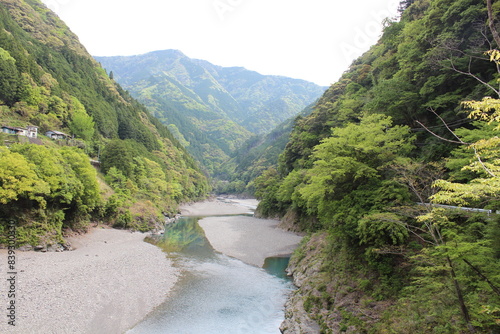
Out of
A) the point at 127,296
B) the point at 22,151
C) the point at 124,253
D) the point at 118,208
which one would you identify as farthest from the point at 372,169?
the point at 118,208

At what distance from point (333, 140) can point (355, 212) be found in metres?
6.01

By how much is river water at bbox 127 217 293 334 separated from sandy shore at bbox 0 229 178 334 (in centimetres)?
125

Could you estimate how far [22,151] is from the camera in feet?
88.7

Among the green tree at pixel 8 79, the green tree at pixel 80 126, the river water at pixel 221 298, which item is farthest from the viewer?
the green tree at pixel 80 126

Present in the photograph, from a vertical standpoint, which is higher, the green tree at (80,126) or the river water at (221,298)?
the green tree at (80,126)

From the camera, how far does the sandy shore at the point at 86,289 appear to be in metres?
14.0

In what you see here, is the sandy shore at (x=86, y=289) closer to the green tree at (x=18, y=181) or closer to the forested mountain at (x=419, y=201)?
the green tree at (x=18, y=181)

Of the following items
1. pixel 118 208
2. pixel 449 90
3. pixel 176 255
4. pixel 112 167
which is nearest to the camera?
pixel 449 90

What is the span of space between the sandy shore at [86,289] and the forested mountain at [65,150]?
4628 mm

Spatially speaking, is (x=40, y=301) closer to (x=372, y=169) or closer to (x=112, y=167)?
(x=372, y=169)

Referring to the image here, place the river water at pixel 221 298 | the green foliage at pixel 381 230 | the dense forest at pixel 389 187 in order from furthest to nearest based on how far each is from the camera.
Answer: the river water at pixel 221 298
the green foliage at pixel 381 230
the dense forest at pixel 389 187

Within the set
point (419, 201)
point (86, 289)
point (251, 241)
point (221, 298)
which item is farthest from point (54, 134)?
point (419, 201)

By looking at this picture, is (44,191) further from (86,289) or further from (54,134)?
(54,134)

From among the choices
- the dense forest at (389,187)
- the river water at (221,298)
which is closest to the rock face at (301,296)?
the dense forest at (389,187)
